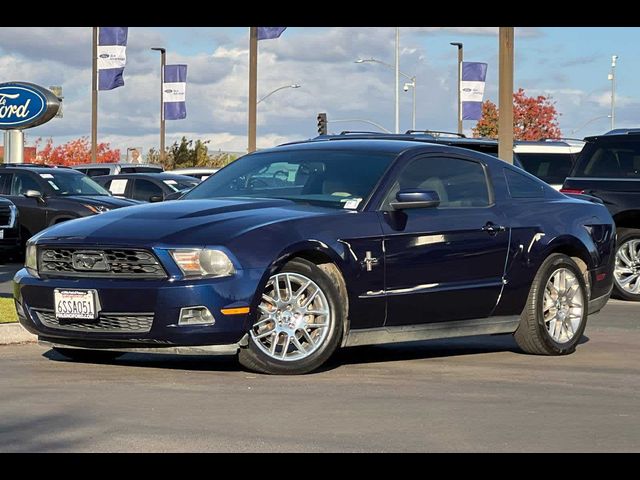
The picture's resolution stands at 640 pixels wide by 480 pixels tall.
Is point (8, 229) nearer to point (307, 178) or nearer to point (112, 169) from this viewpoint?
point (307, 178)

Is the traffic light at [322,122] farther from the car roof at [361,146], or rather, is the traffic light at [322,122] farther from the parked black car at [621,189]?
the car roof at [361,146]

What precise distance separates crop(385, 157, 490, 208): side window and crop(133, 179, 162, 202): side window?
1627 cm

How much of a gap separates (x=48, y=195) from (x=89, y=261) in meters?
14.3

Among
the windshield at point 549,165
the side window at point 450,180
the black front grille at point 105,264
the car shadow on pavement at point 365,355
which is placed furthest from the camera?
the windshield at point 549,165

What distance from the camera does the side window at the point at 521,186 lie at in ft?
35.2

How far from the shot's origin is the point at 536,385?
28.7 ft

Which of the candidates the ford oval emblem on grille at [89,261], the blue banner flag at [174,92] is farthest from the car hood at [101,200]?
the blue banner flag at [174,92]

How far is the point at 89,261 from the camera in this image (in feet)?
29.4

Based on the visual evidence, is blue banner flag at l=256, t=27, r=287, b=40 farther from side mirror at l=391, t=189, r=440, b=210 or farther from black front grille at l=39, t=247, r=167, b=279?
black front grille at l=39, t=247, r=167, b=279

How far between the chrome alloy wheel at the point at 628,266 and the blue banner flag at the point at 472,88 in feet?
87.9

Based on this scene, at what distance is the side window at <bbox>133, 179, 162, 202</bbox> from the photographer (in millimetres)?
26297

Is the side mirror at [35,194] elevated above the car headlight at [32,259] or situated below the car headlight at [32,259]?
above

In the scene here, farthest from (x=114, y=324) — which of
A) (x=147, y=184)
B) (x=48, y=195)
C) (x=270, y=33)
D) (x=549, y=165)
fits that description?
(x=270, y=33)

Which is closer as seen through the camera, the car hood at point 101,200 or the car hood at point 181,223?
the car hood at point 181,223
